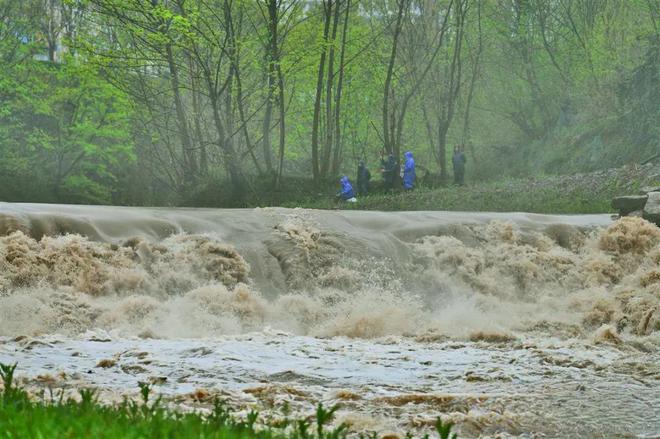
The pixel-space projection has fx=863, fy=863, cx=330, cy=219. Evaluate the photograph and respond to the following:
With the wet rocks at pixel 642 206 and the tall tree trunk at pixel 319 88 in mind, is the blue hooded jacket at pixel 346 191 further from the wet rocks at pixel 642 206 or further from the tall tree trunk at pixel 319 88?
the wet rocks at pixel 642 206

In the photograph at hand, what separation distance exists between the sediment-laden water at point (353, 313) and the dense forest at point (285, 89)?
9884mm

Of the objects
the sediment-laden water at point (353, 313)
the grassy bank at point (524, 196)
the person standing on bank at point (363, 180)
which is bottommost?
the sediment-laden water at point (353, 313)

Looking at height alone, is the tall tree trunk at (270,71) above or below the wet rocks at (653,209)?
above

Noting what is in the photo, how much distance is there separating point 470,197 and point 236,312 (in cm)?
1257

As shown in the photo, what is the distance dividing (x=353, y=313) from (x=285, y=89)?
53.0 ft

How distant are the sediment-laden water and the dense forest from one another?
9.88 metres

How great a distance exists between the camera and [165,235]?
10.5 meters

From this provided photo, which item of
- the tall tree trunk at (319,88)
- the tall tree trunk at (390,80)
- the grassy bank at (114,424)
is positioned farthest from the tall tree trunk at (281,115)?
the grassy bank at (114,424)

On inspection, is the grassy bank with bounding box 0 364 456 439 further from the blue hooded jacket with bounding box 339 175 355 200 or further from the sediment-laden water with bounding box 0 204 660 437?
the blue hooded jacket with bounding box 339 175 355 200

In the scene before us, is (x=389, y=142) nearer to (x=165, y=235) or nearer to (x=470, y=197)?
(x=470, y=197)

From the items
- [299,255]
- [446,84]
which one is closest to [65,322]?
[299,255]

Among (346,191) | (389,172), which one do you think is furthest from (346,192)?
(389,172)

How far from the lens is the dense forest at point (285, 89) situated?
882 inches

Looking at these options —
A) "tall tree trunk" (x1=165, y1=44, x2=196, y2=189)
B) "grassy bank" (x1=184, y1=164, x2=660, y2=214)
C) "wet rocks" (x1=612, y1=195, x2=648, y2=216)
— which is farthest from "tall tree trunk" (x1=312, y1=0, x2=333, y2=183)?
"wet rocks" (x1=612, y1=195, x2=648, y2=216)
